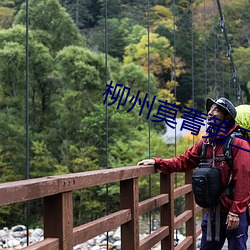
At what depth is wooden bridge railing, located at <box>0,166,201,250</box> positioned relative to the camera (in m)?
1.24

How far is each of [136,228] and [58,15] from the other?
14.3 metres

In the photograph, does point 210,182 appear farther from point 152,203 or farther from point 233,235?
point 152,203

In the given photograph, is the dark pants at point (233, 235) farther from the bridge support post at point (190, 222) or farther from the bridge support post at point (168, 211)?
the bridge support post at point (190, 222)

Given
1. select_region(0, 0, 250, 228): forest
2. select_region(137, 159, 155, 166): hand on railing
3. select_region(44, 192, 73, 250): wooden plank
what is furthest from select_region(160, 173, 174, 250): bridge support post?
select_region(0, 0, 250, 228): forest

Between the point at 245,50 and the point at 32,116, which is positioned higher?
the point at 245,50

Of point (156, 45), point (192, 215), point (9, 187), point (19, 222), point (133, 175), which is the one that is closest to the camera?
point (9, 187)

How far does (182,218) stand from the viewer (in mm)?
2900

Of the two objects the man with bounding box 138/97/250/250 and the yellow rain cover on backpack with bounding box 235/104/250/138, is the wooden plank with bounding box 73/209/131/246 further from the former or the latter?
the yellow rain cover on backpack with bounding box 235/104/250/138

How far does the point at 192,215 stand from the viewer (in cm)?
323

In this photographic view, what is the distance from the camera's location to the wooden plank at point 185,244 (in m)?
2.76

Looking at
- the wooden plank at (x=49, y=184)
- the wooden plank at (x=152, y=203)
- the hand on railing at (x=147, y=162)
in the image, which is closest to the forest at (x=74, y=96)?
the wooden plank at (x=152, y=203)

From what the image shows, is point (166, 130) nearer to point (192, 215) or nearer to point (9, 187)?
point (192, 215)

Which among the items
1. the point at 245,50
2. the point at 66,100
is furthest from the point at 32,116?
the point at 245,50

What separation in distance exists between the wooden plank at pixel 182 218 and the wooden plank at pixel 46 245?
4.62ft
